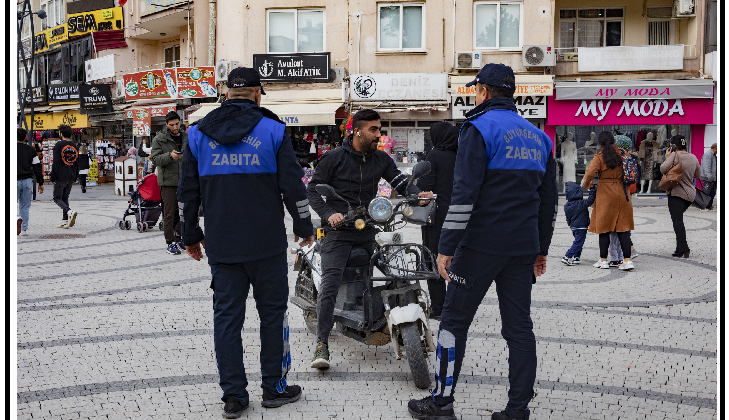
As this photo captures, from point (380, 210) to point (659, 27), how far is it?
69.8 ft

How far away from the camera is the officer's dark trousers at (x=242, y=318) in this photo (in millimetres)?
4297

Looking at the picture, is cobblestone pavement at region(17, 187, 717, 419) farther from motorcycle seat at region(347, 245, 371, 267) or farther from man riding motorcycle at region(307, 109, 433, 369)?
motorcycle seat at region(347, 245, 371, 267)

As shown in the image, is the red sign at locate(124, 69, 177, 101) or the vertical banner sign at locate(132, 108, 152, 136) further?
the vertical banner sign at locate(132, 108, 152, 136)

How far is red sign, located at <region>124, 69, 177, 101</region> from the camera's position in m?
26.4

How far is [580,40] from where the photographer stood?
23.6 m

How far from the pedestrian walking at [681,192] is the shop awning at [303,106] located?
41.4ft

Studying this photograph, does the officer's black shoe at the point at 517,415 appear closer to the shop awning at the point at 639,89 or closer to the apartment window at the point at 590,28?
the shop awning at the point at 639,89

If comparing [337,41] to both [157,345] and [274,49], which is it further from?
[157,345]

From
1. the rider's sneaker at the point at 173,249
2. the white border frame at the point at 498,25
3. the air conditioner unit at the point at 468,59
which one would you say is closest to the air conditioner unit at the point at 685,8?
the white border frame at the point at 498,25

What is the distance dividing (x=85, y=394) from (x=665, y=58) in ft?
69.1

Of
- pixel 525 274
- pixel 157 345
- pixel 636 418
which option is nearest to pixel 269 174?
pixel 525 274

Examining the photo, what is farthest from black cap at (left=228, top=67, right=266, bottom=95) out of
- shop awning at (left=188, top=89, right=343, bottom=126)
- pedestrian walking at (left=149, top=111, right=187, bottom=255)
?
shop awning at (left=188, top=89, right=343, bottom=126)

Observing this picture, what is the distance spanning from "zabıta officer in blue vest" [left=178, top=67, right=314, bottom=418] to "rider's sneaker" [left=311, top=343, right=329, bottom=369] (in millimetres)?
565

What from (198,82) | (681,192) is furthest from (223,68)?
(681,192)
